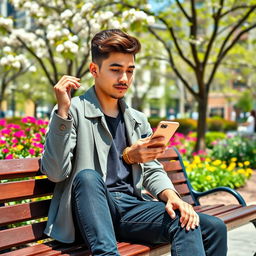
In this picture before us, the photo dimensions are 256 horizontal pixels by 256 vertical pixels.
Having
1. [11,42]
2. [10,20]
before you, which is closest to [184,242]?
[10,20]

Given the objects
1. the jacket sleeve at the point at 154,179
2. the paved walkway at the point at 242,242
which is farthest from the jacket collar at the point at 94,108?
the paved walkway at the point at 242,242

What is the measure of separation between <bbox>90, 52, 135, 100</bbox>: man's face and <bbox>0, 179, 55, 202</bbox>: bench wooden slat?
2.19 feet

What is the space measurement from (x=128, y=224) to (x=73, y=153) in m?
0.51

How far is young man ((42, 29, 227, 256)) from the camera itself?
2.48 meters

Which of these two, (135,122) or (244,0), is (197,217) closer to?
(135,122)

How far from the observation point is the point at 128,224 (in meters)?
2.76

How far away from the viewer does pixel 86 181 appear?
2.51 meters

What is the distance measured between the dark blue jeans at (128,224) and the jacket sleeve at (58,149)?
0.09 meters

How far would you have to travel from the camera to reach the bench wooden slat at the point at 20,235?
8.71 ft

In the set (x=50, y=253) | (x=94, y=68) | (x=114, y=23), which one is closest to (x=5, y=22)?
(x=114, y=23)

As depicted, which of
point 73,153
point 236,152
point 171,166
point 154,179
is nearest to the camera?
point 73,153

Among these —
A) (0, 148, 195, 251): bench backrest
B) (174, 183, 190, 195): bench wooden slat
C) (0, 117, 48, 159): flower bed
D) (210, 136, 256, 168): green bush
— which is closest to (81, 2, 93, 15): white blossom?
(0, 117, 48, 159): flower bed

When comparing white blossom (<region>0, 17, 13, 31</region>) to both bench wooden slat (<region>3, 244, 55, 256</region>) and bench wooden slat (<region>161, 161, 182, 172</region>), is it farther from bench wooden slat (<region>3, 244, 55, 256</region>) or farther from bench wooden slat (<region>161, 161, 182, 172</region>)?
bench wooden slat (<region>3, 244, 55, 256</region>)

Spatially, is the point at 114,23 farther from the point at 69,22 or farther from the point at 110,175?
the point at 110,175
